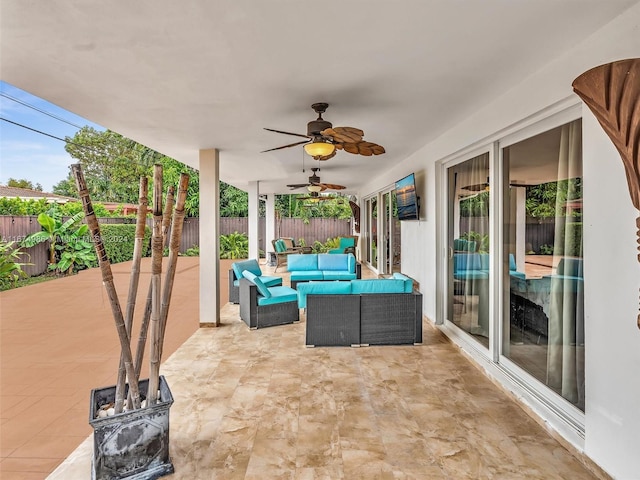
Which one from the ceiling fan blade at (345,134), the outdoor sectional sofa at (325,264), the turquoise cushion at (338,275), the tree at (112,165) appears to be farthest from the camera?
the tree at (112,165)

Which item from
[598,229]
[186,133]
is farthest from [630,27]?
[186,133]

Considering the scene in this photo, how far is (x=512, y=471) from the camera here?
2133 millimetres

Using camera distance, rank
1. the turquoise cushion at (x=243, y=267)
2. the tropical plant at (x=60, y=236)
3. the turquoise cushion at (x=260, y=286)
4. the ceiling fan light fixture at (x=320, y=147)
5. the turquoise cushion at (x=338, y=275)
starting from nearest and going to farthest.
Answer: the ceiling fan light fixture at (x=320, y=147) < the turquoise cushion at (x=260, y=286) < the turquoise cushion at (x=243, y=267) < the turquoise cushion at (x=338, y=275) < the tropical plant at (x=60, y=236)

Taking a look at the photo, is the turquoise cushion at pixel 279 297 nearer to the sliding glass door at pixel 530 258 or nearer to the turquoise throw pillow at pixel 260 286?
the turquoise throw pillow at pixel 260 286

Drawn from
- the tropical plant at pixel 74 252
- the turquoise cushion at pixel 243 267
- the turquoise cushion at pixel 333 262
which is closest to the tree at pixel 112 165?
the tropical plant at pixel 74 252

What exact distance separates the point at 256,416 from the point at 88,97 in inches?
117

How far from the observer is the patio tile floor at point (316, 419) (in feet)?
7.14

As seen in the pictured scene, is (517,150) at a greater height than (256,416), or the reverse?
(517,150)

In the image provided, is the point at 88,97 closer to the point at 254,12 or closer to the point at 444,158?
the point at 254,12

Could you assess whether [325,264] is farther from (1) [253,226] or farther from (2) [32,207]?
(2) [32,207]

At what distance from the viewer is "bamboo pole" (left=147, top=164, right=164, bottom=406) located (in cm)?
217

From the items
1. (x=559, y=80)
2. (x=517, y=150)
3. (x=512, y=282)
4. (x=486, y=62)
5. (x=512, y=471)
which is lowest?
(x=512, y=471)

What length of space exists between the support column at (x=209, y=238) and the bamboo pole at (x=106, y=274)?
3168 mm

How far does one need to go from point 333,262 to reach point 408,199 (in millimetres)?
2572
